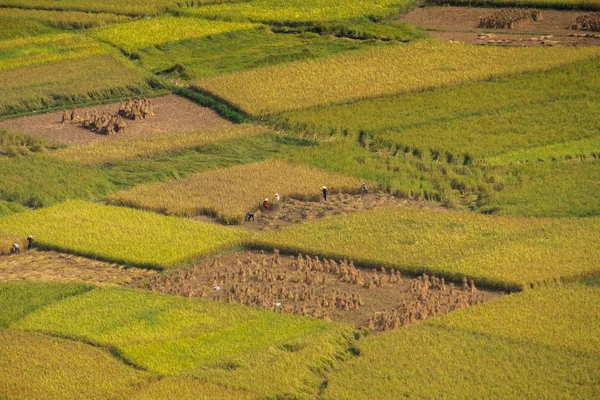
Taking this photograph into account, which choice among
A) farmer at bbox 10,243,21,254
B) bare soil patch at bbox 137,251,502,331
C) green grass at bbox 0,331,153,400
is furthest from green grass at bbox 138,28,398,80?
green grass at bbox 0,331,153,400

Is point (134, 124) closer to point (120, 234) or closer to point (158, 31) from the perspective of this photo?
point (120, 234)

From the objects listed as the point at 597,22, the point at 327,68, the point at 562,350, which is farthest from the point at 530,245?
the point at 597,22

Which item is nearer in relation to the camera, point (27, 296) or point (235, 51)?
point (27, 296)

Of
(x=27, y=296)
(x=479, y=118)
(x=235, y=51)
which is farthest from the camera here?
(x=235, y=51)

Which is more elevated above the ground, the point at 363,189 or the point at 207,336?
the point at 363,189

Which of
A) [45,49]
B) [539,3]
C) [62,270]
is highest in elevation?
[539,3]

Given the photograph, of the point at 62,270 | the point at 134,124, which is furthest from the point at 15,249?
the point at 134,124

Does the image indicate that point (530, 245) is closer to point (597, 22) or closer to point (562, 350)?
point (562, 350)
